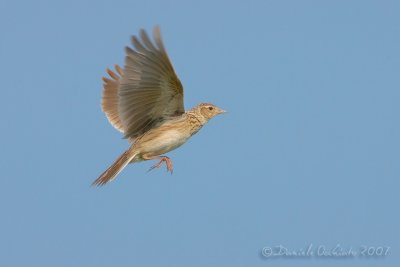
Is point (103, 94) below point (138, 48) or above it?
below

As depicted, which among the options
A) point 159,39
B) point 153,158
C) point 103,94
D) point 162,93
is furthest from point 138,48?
point 103,94

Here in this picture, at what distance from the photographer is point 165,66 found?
29.6 feet

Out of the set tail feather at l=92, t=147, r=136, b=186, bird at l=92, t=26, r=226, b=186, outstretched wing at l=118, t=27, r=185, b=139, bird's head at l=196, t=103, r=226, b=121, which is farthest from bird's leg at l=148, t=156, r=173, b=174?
bird's head at l=196, t=103, r=226, b=121

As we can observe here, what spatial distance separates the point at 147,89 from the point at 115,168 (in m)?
1.18

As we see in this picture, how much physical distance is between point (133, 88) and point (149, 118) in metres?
0.72

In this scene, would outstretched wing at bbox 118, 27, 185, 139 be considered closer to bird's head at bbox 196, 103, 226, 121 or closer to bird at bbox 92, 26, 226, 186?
bird at bbox 92, 26, 226, 186

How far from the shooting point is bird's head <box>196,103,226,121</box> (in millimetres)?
10241

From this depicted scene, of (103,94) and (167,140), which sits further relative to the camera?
(103,94)

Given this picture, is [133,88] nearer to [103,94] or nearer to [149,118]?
[149,118]

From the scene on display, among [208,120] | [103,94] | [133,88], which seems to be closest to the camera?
[133,88]

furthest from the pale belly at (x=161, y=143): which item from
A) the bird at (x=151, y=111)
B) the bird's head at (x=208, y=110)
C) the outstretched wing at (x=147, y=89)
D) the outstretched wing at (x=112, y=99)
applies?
the outstretched wing at (x=112, y=99)

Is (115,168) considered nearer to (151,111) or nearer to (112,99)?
(151,111)

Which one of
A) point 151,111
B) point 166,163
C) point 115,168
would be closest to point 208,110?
point 151,111

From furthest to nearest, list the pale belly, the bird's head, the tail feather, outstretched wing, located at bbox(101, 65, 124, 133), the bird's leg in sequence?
outstretched wing, located at bbox(101, 65, 124, 133) → the bird's head → the pale belly → the tail feather → the bird's leg
